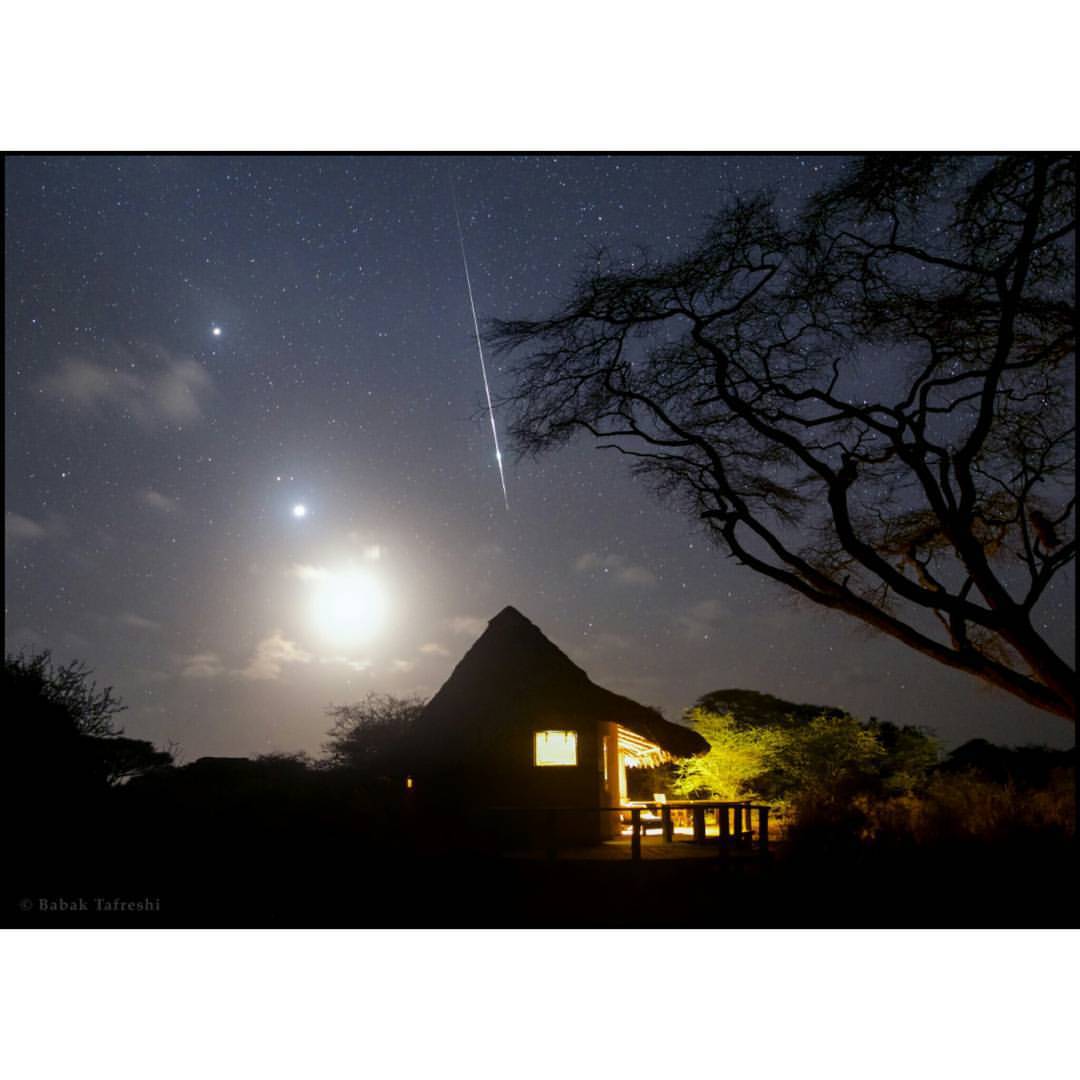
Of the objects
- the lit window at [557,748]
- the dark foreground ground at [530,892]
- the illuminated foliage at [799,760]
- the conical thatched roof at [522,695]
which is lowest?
the dark foreground ground at [530,892]

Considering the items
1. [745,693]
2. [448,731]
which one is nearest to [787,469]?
[448,731]

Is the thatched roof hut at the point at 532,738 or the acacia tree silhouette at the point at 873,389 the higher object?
the acacia tree silhouette at the point at 873,389

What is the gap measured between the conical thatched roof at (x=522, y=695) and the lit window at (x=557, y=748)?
1.01ft

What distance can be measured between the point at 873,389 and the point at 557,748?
22.5ft

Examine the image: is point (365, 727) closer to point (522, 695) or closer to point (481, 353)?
point (522, 695)

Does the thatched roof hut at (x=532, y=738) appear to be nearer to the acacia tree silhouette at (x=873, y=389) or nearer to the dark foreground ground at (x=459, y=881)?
the dark foreground ground at (x=459, y=881)

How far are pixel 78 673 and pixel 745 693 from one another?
21.2 meters

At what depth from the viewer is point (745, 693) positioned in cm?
3112

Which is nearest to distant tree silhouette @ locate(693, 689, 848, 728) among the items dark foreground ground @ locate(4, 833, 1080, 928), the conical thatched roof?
the conical thatched roof

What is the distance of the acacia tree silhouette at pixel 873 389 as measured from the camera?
11.5 m

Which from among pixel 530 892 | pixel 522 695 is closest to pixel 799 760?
pixel 522 695

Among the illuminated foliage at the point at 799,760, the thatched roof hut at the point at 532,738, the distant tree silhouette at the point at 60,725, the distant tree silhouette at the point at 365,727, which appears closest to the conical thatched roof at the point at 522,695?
the thatched roof hut at the point at 532,738

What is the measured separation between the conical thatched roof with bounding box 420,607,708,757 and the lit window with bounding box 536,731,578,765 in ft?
1.01

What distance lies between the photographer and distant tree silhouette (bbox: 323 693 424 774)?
24.8 m
